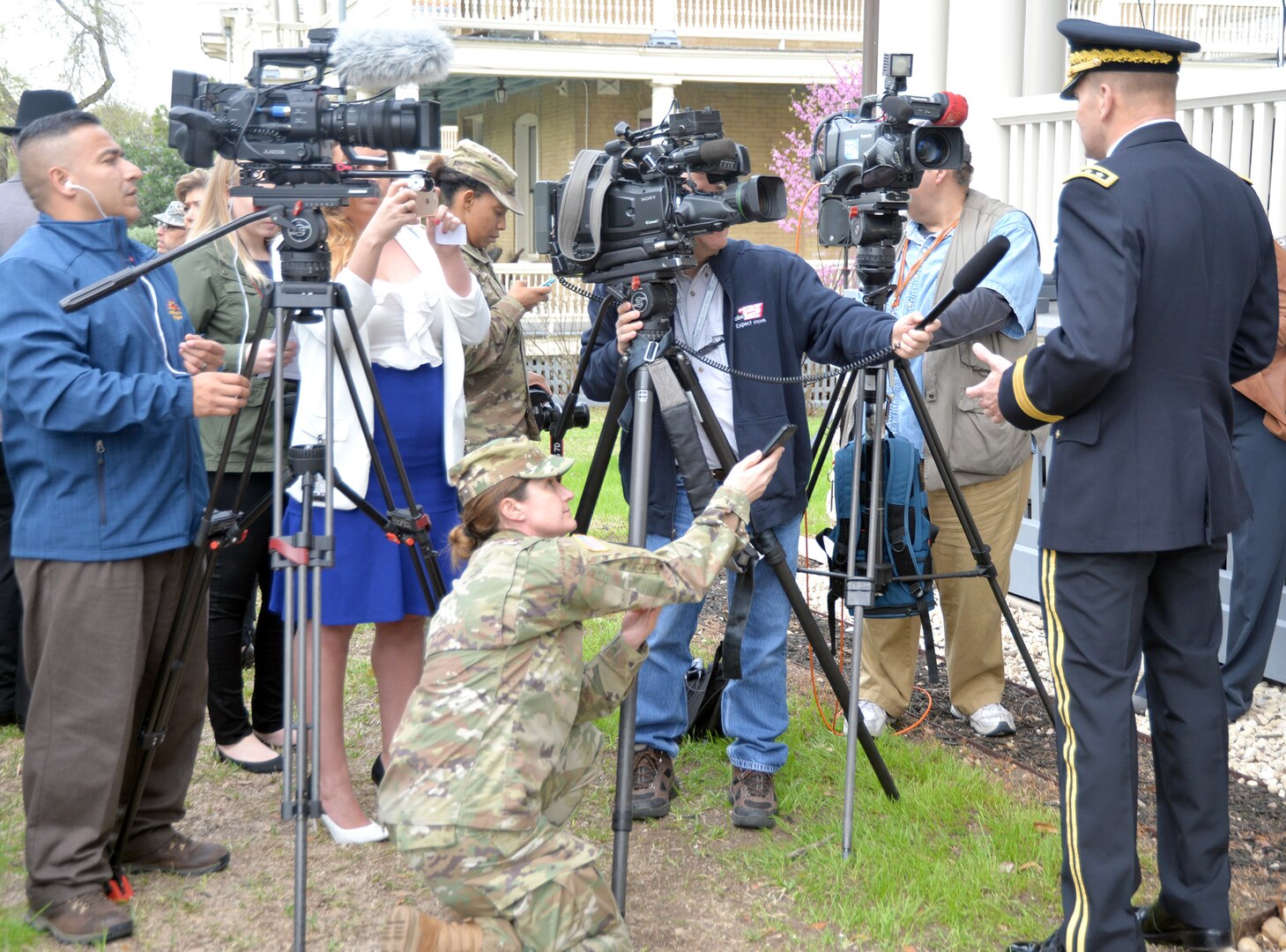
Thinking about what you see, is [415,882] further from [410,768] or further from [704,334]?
[704,334]

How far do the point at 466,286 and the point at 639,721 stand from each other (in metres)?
1.47

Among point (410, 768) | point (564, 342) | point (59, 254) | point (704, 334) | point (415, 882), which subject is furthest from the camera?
point (564, 342)

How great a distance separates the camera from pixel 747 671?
399cm

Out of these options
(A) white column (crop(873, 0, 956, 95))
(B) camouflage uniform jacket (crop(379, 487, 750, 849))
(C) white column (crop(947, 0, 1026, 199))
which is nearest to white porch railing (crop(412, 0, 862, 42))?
(A) white column (crop(873, 0, 956, 95))

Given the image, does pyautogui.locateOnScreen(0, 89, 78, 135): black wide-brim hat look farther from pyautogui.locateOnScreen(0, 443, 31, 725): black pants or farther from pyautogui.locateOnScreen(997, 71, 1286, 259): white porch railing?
pyautogui.locateOnScreen(997, 71, 1286, 259): white porch railing

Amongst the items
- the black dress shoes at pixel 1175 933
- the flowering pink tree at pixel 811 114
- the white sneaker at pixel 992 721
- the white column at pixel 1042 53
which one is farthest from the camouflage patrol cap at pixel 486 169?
the flowering pink tree at pixel 811 114

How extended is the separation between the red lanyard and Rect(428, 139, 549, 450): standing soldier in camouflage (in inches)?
51.5

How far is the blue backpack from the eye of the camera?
4305 millimetres

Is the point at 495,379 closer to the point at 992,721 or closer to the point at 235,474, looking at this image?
the point at 235,474

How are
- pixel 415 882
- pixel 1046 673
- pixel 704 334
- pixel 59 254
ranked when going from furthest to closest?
pixel 1046 673
pixel 704 334
pixel 415 882
pixel 59 254

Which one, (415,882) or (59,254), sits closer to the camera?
(59,254)

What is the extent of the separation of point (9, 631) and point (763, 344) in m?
3.17

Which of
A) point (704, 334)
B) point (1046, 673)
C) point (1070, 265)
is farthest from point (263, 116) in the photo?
point (1046, 673)

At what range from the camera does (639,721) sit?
4070 mm
